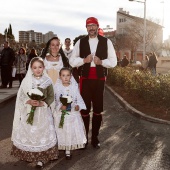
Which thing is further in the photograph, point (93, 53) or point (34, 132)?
point (93, 53)

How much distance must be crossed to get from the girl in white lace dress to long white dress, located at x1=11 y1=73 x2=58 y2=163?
0.95ft

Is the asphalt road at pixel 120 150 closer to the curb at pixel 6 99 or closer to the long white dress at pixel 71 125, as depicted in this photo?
the long white dress at pixel 71 125

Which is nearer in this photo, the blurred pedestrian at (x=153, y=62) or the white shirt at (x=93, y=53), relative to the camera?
the white shirt at (x=93, y=53)

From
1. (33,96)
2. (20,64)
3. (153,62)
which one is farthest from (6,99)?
(153,62)

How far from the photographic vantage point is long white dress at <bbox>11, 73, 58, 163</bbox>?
4605 mm

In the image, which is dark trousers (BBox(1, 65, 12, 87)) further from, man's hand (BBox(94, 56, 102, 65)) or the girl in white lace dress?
man's hand (BBox(94, 56, 102, 65))

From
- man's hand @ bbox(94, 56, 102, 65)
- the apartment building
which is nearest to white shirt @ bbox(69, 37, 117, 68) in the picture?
man's hand @ bbox(94, 56, 102, 65)

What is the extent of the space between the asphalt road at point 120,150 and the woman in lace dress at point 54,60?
4.80 feet

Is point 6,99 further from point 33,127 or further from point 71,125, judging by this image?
point 33,127

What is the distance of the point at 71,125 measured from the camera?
201 inches

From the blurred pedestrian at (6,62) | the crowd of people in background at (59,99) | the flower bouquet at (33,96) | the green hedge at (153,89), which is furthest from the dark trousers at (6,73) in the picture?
the flower bouquet at (33,96)

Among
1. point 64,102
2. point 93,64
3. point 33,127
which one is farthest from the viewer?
point 93,64

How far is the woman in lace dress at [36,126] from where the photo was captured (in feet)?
15.1

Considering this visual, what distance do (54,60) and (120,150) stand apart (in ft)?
6.59
